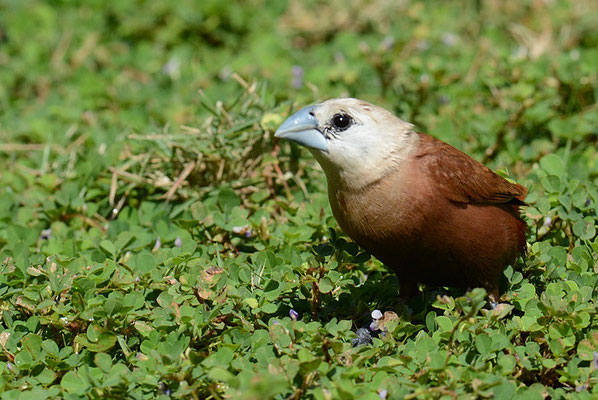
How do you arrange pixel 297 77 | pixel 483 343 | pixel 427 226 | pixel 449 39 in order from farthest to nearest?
pixel 449 39
pixel 297 77
pixel 427 226
pixel 483 343

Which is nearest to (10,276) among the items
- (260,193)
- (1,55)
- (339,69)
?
(260,193)

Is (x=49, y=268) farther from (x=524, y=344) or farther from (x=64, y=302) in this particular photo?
(x=524, y=344)

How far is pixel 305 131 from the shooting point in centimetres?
323

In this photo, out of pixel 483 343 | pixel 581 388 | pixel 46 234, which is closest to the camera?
pixel 581 388

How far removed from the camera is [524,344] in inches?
123

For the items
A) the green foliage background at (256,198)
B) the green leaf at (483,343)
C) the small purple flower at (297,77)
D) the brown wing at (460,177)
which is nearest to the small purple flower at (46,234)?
the green foliage background at (256,198)

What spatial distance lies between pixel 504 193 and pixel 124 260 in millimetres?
1656

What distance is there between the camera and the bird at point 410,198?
Result: 306cm

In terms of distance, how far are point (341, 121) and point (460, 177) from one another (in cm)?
50

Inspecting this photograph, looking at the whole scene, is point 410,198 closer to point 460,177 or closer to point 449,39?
point 460,177

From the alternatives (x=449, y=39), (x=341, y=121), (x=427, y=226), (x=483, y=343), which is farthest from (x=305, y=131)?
(x=449, y=39)

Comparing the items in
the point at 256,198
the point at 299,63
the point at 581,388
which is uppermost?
the point at 299,63

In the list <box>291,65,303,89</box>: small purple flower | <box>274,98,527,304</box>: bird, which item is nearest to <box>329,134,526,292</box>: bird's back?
<box>274,98,527,304</box>: bird

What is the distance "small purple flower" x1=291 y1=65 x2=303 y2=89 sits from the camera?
5391 millimetres
